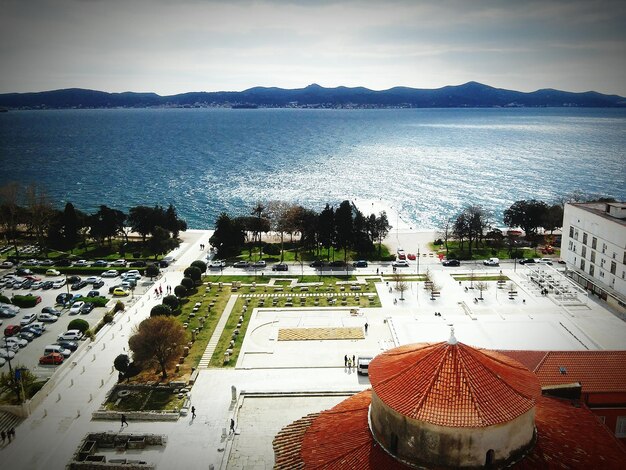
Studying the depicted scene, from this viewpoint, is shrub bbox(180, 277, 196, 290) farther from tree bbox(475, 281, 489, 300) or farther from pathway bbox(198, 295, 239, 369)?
tree bbox(475, 281, 489, 300)

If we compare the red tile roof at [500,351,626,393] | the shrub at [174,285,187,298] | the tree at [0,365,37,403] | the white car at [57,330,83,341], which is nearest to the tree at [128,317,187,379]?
the tree at [0,365,37,403]

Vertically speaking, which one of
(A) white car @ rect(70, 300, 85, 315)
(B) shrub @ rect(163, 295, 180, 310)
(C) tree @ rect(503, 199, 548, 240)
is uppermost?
(C) tree @ rect(503, 199, 548, 240)

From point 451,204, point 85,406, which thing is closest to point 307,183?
point 451,204

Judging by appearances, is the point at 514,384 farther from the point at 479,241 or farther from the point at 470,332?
the point at 479,241

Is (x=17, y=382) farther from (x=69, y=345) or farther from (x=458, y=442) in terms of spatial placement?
(x=458, y=442)

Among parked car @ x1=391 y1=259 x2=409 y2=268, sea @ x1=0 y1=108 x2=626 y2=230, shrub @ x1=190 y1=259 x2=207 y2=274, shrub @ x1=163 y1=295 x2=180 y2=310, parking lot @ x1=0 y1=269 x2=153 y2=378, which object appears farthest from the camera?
sea @ x1=0 y1=108 x2=626 y2=230

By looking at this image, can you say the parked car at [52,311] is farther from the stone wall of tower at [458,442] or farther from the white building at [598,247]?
the white building at [598,247]

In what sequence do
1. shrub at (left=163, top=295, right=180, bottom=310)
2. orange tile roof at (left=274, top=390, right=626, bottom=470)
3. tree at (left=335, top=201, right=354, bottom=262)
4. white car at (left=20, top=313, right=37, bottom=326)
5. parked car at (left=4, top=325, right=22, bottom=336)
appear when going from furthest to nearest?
tree at (left=335, top=201, right=354, bottom=262), shrub at (left=163, top=295, right=180, bottom=310), white car at (left=20, top=313, right=37, bottom=326), parked car at (left=4, top=325, right=22, bottom=336), orange tile roof at (left=274, top=390, right=626, bottom=470)
